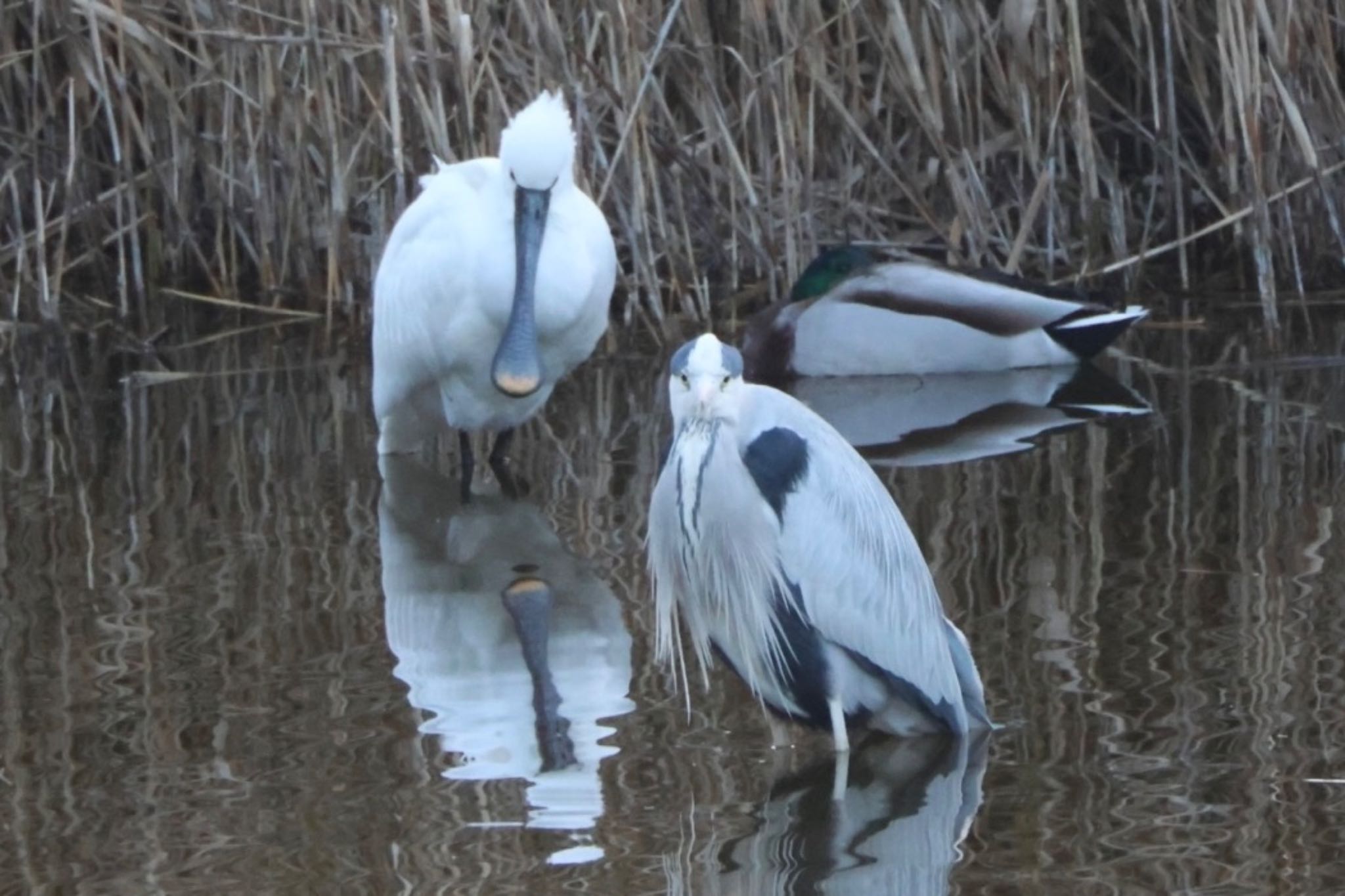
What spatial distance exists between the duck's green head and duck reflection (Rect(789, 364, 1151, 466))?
0.34 m

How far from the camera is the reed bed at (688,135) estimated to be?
707 centimetres

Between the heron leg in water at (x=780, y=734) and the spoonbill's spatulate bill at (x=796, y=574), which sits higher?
the spoonbill's spatulate bill at (x=796, y=574)

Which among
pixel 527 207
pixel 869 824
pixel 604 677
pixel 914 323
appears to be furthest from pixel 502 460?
pixel 869 824

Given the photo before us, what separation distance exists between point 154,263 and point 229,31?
1.41 m

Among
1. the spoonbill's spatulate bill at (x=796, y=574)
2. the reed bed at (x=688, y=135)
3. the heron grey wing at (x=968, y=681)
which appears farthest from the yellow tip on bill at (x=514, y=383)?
the heron grey wing at (x=968, y=681)

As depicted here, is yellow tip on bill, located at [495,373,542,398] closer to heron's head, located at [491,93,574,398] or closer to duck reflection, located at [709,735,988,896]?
heron's head, located at [491,93,574,398]

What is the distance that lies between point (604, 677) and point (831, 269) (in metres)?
3.70

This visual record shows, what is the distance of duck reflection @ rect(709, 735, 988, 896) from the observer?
2967mm

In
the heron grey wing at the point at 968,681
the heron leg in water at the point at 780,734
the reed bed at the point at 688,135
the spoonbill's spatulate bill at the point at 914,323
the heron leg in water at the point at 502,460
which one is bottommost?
the heron leg in water at the point at 780,734

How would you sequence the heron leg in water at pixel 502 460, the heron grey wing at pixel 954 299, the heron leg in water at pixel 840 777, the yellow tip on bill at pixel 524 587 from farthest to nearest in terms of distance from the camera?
the heron grey wing at pixel 954 299
the heron leg in water at pixel 502 460
the yellow tip on bill at pixel 524 587
the heron leg in water at pixel 840 777

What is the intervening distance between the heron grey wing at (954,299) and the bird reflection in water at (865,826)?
3.75 meters

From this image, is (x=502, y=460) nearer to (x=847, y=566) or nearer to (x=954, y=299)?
(x=954, y=299)

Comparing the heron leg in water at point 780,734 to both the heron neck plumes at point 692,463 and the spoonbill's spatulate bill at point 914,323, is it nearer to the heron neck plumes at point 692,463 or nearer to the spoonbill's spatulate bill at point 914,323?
the heron neck plumes at point 692,463

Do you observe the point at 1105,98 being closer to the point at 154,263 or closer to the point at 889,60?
the point at 889,60
